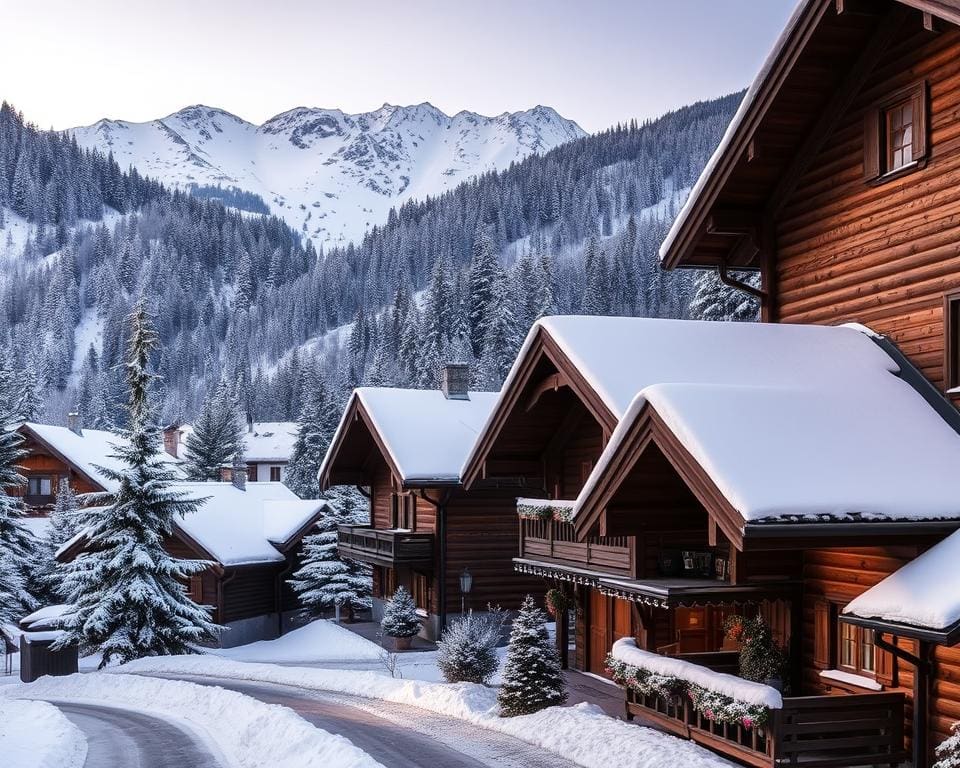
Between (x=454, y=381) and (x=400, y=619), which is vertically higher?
(x=454, y=381)

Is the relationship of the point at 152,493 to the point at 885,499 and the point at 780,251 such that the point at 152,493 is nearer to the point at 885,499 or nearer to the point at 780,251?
the point at 780,251

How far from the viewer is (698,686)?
13891mm

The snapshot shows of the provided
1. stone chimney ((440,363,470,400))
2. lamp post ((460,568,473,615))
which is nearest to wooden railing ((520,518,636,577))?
lamp post ((460,568,473,615))

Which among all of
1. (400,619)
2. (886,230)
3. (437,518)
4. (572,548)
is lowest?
(400,619)

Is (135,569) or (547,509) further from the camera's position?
(135,569)

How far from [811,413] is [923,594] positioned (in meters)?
3.13

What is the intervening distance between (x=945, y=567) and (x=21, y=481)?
1507 inches

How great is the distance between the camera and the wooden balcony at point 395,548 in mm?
31672

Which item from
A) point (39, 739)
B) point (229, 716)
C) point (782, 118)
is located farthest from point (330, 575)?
point (782, 118)

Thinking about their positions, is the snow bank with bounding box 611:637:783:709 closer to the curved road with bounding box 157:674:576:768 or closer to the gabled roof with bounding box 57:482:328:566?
the curved road with bounding box 157:674:576:768

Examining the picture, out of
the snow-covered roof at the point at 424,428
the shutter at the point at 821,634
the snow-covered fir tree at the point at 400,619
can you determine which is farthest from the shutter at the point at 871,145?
the snow-covered fir tree at the point at 400,619

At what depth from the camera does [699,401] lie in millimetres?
13094

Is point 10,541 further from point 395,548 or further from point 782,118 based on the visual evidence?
point 782,118

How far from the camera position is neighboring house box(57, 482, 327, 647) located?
3869 cm
